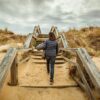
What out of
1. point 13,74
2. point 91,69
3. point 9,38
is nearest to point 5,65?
point 13,74

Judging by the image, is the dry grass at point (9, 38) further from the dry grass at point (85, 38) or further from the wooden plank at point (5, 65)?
the wooden plank at point (5, 65)

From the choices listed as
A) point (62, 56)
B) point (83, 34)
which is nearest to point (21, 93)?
point (62, 56)

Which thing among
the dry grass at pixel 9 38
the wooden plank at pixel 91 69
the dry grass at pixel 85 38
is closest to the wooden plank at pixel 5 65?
the wooden plank at pixel 91 69

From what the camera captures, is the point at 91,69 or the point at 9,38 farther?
the point at 9,38

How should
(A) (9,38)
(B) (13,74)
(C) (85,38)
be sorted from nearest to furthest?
1. (B) (13,74)
2. (A) (9,38)
3. (C) (85,38)

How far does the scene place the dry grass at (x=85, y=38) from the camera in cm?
1738

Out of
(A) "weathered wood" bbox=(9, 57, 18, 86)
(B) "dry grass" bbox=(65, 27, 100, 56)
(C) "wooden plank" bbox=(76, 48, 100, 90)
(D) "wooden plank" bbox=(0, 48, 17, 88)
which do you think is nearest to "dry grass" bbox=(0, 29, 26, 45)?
(B) "dry grass" bbox=(65, 27, 100, 56)

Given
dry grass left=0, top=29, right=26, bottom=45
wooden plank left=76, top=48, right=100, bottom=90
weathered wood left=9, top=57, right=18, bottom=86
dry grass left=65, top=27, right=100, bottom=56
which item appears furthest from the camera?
dry grass left=0, top=29, right=26, bottom=45

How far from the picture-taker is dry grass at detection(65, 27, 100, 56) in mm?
17377

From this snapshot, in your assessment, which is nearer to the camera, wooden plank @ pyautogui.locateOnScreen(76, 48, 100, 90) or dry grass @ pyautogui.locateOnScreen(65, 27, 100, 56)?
wooden plank @ pyautogui.locateOnScreen(76, 48, 100, 90)

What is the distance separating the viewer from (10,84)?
884 centimetres

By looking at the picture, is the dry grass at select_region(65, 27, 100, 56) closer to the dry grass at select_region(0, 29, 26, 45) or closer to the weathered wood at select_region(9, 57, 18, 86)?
the dry grass at select_region(0, 29, 26, 45)

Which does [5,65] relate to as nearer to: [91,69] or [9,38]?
[91,69]

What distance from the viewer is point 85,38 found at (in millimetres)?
20406
